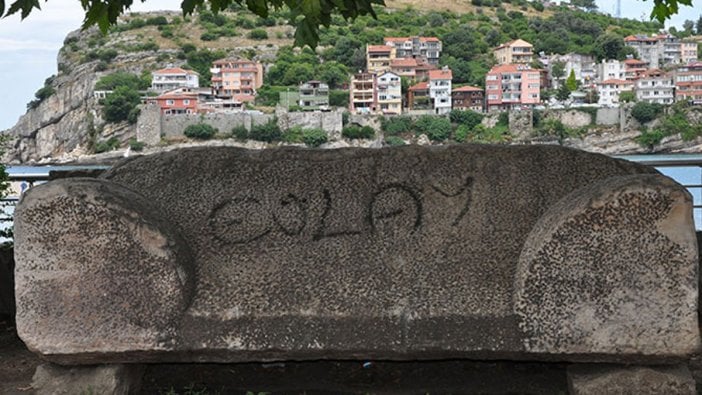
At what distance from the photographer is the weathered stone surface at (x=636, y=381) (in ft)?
12.0

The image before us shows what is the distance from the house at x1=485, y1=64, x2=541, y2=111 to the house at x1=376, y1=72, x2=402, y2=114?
10.5 m

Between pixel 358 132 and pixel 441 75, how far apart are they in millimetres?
22235

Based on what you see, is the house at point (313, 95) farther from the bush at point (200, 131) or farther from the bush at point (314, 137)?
the bush at point (200, 131)

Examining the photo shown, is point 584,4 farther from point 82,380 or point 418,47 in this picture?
point 82,380

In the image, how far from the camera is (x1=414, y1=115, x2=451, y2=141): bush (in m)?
80.2

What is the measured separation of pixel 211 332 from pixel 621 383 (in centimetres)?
176

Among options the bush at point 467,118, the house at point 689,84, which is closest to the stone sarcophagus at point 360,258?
the bush at point 467,118

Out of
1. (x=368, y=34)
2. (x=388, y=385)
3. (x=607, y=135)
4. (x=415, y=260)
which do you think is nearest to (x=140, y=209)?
(x=415, y=260)

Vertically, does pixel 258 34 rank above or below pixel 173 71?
above

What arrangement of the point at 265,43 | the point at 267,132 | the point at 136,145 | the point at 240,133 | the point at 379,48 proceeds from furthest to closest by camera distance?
the point at 265,43 < the point at 379,48 < the point at 267,132 < the point at 240,133 < the point at 136,145

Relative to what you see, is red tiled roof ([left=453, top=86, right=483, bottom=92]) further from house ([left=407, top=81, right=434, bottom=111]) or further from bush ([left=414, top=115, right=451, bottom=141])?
bush ([left=414, top=115, right=451, bottom=141])

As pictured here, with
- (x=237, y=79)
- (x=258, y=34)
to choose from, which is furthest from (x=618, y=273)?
(x=258, y=34)

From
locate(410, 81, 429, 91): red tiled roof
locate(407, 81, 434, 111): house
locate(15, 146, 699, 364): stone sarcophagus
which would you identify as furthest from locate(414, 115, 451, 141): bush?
locate(15, 146, 699, 364): stone sarcophagus

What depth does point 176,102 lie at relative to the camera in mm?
87188
